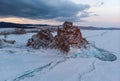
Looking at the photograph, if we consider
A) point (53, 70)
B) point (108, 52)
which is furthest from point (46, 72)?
point (108, 52)

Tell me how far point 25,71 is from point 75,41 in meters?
3.54

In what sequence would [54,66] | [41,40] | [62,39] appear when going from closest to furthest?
[54,66] < [62,39] < [41,40]

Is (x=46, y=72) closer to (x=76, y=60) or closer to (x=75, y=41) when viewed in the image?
(x=76, y=60)

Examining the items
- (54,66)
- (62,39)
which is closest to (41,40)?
(62,39)

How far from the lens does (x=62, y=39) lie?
29.0ft

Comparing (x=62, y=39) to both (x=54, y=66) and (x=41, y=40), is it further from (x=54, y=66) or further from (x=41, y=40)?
(x=54, y=66)

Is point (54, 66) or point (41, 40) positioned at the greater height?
point (41, 40)

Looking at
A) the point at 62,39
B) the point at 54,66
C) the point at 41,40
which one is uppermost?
the point at 62,39

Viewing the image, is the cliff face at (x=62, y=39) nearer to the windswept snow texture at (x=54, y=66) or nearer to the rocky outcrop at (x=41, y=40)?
the rocky outcrop at (x=41, y=40)

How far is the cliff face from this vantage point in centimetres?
880

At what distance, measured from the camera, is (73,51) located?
8781 mm

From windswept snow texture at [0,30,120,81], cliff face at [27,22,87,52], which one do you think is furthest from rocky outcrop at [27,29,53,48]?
windswept snow texture at [0,30,120,81]

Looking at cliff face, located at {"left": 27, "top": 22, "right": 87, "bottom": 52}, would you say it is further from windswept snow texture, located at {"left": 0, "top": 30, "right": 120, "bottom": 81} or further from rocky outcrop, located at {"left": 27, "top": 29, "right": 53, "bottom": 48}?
windswept snow texture, located at {"left": 0, "top": 30, "right": 120, "bottom": 81}

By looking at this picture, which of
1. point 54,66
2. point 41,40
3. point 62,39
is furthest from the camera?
point 41,40
